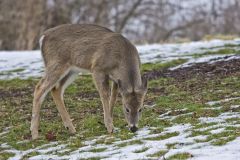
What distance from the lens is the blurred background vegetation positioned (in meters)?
31.6

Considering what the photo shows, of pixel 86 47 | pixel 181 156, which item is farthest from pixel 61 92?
pixel 181 156

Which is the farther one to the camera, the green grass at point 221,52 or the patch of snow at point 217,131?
the green grass at point 221,52

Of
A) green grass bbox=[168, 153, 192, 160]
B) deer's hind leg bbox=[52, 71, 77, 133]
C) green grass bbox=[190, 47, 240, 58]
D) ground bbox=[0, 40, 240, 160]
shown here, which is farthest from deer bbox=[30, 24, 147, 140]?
green grass bbox=[190, 47, 240, 58]

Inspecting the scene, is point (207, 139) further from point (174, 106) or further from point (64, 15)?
point (64, 15)

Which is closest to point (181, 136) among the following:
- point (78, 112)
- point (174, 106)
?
point (174, 106)

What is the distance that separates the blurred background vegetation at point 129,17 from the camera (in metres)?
31.6

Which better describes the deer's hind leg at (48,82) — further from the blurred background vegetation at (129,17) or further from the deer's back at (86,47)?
the blurred background vegetation at (129,17)

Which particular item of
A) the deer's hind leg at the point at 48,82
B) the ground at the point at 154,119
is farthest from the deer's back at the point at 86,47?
the ground at the point at 154,119

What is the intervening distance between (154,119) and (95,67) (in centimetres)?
120

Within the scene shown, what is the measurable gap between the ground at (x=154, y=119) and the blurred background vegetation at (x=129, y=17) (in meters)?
15.5

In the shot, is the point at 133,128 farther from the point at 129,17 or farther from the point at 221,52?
the point at 129,17

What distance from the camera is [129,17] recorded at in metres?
40.2

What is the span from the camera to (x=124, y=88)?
9.57 meters

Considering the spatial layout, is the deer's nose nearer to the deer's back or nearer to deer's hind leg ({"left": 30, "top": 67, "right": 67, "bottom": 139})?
the deer's back
